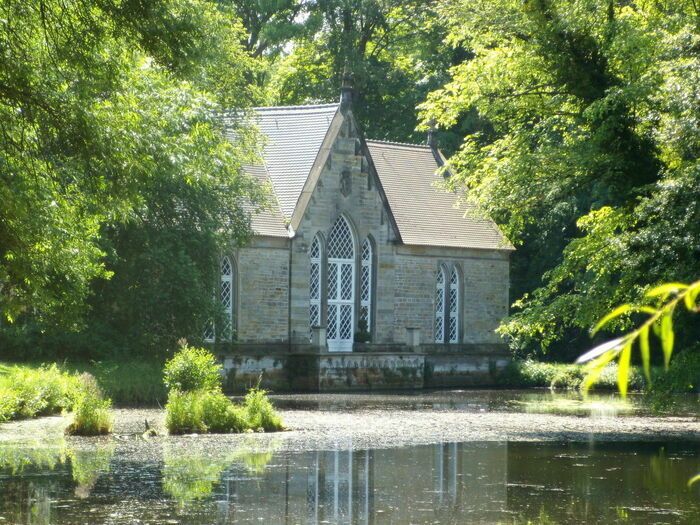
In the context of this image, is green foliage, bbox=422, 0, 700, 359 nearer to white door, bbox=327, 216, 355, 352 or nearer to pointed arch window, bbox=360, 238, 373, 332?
white door, bbox=327, 216, 355, 352

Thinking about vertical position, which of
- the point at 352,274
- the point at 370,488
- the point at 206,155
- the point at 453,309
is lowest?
the point at 370,488

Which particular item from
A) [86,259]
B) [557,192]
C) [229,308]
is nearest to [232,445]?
[86,259]

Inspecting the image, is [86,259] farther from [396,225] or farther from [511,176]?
[396,225]

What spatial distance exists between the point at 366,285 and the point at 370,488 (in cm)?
2371

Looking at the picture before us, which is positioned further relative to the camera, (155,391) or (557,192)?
(155,391)

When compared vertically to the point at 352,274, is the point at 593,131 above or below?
above

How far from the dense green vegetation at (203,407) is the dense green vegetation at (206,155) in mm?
2294

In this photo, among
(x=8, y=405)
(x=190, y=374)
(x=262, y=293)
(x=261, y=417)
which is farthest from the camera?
(x=262, y=293)

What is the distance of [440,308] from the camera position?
3894cm

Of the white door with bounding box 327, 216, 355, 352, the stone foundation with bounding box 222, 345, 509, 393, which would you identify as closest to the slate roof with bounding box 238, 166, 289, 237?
the white door with bounding box 327, 216, 355, 352

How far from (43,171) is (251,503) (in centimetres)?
448

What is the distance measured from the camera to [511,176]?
2438 centimetres

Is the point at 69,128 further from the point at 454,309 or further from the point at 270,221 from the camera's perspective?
the point at 454,309

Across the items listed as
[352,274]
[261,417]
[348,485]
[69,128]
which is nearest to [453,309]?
[352,274]
